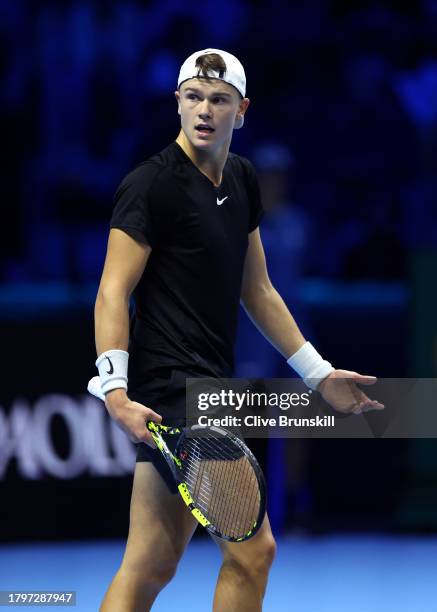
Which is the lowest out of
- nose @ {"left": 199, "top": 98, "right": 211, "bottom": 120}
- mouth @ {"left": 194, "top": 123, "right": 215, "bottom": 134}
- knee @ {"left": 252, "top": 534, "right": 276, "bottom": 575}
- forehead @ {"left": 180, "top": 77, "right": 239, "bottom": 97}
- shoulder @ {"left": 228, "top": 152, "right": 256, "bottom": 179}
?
knee @ {"left": 252, "top": 534, "right": 276, "bottom": 575}

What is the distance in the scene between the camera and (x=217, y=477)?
11.4 feet

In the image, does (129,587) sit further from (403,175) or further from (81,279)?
(403,175)

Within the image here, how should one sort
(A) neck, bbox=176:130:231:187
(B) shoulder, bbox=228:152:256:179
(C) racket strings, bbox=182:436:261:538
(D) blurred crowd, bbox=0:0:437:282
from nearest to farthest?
(C) racket strings, bbox=182:436:261:538 < (A) neck, bbox=176:130:231:187 < (B) shoulder, bbox=228:152:256:179 < (D) blurred crowd, bbox=0:0:437:282

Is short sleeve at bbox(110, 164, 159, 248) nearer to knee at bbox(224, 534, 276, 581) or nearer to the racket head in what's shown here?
the racket head

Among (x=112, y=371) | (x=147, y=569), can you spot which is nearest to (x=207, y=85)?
(x=112, y=371)

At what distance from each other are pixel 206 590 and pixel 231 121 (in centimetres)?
278

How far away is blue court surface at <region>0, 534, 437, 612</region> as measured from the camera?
18.2 feet

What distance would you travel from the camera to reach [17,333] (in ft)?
22.4

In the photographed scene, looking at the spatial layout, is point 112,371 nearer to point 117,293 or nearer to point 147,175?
point 117,293

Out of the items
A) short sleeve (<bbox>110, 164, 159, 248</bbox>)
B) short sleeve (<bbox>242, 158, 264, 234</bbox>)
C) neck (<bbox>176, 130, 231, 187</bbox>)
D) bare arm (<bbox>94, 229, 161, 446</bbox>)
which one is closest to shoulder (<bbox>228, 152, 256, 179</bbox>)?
short sleeve (<bbox>242, 158, 264, 234</bbox>)

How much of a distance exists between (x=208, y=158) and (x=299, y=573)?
3.03m

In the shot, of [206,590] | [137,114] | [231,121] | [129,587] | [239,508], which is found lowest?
[206,590]

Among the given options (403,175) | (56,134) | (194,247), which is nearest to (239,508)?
(194,247)

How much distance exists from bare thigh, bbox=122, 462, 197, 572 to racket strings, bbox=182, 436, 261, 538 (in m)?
0.11
